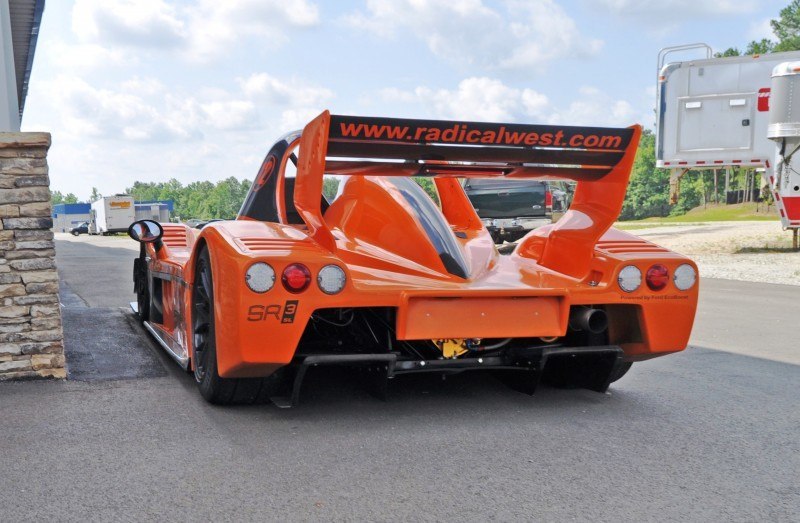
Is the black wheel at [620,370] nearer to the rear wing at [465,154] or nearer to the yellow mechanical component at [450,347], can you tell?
the rear wing at [465,154]

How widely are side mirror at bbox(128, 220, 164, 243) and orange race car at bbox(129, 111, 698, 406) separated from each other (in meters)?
1.51

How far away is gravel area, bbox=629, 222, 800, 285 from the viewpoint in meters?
12.7

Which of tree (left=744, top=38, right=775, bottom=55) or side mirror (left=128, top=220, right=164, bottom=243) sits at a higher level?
tree (left=744, top=38, right=775, bottom=55)

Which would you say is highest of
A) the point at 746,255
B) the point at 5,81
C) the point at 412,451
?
the point at 5,81

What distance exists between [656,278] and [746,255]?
44.3ft

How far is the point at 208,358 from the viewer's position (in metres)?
4.04

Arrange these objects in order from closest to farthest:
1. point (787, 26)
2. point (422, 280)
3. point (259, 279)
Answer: point (259, 279)
point (422, 280)
point (787, 26)

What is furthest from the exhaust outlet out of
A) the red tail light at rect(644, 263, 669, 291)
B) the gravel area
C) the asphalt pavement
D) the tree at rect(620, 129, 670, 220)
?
the tree at rect(620, 129, 670, 220)

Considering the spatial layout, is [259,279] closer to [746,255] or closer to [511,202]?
[746,255]

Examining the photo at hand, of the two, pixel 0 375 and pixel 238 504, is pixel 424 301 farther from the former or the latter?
pixel 0 375

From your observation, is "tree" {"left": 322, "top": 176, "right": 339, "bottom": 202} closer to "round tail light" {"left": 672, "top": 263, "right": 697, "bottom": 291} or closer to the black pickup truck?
"round tail light" {"left": 672, "top": 263, "right": 697, "bottom": 291}

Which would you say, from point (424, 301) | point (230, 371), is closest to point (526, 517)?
point (424, 301)

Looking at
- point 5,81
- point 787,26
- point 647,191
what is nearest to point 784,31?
point 787,26

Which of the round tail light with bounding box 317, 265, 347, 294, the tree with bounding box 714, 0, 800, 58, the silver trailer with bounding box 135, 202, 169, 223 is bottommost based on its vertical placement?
the silver trailer with bounding box 135, 202, 169, 223
